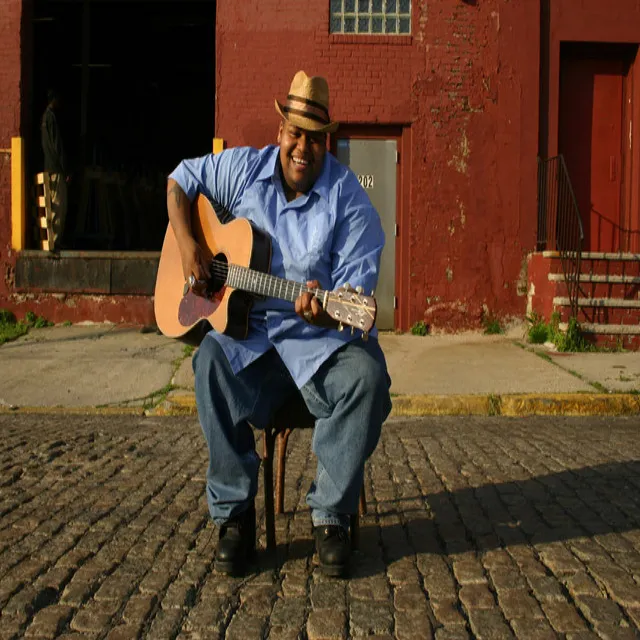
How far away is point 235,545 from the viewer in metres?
3.50

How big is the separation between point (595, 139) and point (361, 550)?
943cm

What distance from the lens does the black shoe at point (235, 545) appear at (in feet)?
11.4

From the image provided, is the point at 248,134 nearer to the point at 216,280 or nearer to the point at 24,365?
the point at 24,365

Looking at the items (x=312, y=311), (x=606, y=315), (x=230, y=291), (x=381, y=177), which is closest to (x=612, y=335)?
(x=606, y=315)

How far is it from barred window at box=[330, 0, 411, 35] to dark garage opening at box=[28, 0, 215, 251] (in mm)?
3749

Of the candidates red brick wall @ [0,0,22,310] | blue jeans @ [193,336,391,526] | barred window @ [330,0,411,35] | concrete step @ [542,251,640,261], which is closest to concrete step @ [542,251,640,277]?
concrete step @ [542,251,640,261]

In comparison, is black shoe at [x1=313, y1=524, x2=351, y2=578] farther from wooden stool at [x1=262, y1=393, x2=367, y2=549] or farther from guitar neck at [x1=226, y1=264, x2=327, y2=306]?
guitar neck at [x1=226, y1=264, x2=327, y2=306]

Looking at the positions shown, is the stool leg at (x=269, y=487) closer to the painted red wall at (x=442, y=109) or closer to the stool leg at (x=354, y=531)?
the stool leg at (x=354, y=531)

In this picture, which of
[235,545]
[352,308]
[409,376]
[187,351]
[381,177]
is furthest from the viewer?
[381,177]

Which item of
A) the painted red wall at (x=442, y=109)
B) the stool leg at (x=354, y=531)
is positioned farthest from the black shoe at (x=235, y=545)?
the painted red wall at (x=442, y=109)

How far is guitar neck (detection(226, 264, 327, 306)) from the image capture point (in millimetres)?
3496

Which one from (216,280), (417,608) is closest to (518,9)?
(216,280)

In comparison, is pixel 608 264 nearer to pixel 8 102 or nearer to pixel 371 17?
pixel 371 17

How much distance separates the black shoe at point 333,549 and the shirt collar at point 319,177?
131cm
